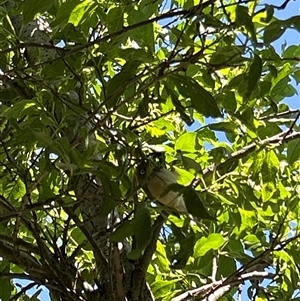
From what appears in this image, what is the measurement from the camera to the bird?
0.75 meters

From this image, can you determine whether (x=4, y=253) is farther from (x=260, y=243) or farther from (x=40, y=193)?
(x=260, y=243)

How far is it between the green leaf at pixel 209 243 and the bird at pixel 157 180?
0.18 metres

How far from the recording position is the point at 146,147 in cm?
80

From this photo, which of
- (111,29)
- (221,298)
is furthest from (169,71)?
(221,298)

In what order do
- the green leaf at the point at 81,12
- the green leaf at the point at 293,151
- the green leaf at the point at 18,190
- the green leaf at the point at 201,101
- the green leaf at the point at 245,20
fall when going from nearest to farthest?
the green leaf at the point at 245,20
the green leaf at the point at 201,101
the green leaf at the point at 81,12
the green leaf at the point at 293,151
the green leaf at the point at 18,190

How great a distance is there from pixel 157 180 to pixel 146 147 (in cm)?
6

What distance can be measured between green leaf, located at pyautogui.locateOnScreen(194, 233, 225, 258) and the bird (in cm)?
18

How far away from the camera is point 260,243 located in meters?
1.08

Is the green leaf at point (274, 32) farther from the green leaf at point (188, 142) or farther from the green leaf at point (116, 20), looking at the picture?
the green leaf at point (188, 142)

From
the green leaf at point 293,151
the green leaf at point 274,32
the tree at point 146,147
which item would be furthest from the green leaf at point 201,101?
the green leaf at point 293,151

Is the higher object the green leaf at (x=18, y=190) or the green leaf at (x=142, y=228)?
the green leaf at (x=18, y=190)

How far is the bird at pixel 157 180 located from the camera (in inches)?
29.3

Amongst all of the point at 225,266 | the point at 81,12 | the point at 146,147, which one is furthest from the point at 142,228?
the point at 225,266

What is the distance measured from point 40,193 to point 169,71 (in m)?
0.33
